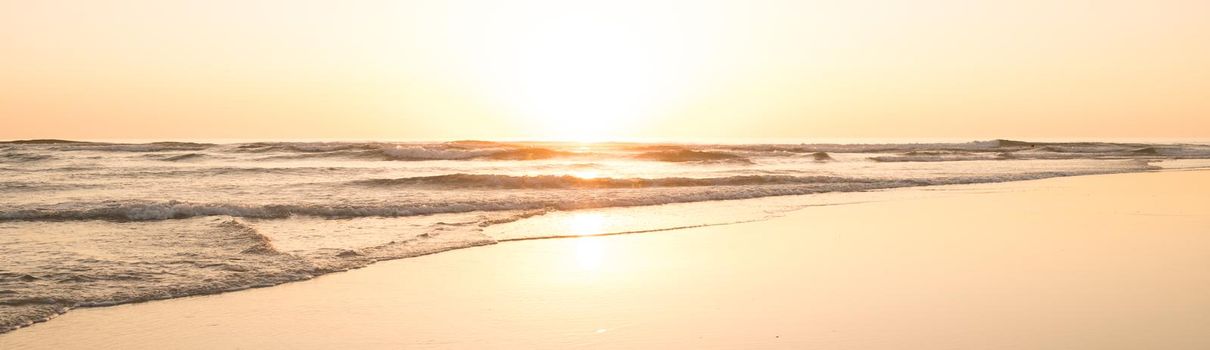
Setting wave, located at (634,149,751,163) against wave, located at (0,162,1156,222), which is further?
wave, located at (634,149,751,163)

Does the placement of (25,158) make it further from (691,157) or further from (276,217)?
(276,217)

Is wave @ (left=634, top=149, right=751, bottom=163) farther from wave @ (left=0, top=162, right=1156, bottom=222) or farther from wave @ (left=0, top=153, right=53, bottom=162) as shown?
wave @ (left=0, top=153, right=53, bottom=162)

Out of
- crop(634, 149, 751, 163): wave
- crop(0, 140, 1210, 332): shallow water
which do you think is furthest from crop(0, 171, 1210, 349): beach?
crop(634, 149, 751, 163): wave

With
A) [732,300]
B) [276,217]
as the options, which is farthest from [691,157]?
[732,300]

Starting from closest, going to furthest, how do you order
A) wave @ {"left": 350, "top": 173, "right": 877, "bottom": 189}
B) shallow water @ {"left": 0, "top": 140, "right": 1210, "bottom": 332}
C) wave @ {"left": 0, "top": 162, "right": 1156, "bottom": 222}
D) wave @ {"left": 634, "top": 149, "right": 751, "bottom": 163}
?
1. shallow water @ {"left": 0, "top": 140, "right": 1210, "bottom": 332}
2. wave @ {"left": 0, "top": 162, "right": 1156, "bottom": 222}
3. wave @ {"left": 350, "top": 173, "right": 877, "bottom": 189}
4. wave @ {"left": 634, "top": 149, "right": 751, "bottom": 163}

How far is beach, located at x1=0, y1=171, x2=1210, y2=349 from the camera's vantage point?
588 centimetres

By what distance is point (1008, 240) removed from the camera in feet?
35.0

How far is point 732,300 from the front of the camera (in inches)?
282

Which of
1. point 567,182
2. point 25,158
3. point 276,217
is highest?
point 25,158

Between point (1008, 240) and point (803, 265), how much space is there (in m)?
3.31

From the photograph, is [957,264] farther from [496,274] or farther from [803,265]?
[496,274]

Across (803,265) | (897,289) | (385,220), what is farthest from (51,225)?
(897,289)

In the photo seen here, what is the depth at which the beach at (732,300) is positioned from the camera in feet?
19.3

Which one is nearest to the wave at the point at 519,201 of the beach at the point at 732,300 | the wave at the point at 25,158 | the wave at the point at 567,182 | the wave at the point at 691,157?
the wave at the point at 567,182
